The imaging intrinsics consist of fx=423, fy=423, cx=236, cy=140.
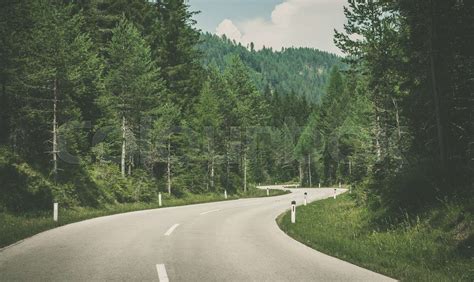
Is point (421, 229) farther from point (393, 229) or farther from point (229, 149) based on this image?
point (229, 149)

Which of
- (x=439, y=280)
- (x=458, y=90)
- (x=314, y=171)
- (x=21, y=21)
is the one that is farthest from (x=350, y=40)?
(x=314, y=171)

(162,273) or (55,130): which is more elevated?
(55,130)

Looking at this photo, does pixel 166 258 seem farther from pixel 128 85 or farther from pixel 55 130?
pixel 128 85

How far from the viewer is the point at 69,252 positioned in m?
9.34

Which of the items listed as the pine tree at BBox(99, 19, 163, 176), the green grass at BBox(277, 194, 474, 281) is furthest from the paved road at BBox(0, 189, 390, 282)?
the pine tree at BBox(99, 19, 163, 176)

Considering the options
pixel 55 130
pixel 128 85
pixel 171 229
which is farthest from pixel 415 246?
pixel 128 85

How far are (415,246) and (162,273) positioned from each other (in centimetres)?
686

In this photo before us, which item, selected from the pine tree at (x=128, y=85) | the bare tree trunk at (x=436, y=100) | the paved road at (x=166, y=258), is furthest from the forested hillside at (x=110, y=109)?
the bare tree trunk at (x=436, y=100)

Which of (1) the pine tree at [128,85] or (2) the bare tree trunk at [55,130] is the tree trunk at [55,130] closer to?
(2) the bare tree trunk at [55,130]

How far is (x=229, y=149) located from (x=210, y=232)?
36457 mm

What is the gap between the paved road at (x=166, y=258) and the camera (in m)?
7.35

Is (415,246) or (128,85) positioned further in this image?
(128,85)

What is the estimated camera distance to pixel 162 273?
24.2ft

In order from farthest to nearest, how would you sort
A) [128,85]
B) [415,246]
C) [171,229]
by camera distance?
1. [128,85]
2. [171,229]
3. [415,246]
